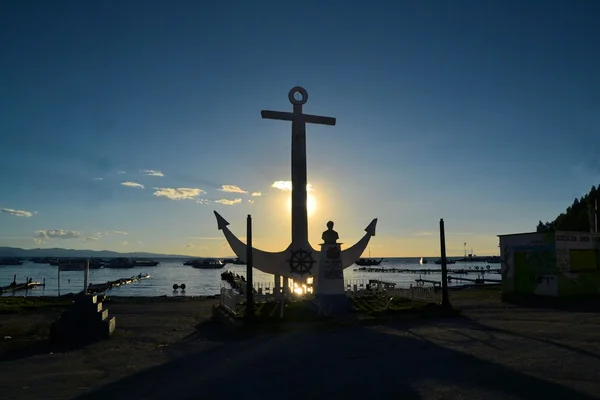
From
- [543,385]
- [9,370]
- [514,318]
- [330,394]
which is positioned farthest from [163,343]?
[514,318]

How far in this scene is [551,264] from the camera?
2331 centimetres

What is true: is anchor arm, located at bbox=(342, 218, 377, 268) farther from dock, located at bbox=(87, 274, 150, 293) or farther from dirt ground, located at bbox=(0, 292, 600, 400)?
dock, located at bbox=(87, 274, 150, 293)

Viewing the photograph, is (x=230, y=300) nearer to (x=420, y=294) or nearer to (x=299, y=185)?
(x=299, y=185)

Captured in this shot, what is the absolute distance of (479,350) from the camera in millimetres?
10922

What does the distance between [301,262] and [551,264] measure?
43.2ft

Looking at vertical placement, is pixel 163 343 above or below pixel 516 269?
below

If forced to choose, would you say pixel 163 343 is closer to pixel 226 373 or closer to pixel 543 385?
pixel 226 373

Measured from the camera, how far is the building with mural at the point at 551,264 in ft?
76.3

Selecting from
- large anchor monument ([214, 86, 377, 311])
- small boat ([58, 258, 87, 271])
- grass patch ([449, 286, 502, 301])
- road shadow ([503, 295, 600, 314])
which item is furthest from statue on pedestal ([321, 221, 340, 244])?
grass patch ([449, 286, 502, 301])

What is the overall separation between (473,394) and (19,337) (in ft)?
46.0

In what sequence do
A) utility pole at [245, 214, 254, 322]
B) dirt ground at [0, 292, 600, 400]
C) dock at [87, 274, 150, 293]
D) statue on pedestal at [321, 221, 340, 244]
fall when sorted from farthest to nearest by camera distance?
1. dock at [87, 274, 150, 293]
2. statue on pedestal at [321, 221, 340, 244]
3. utility pole at [245, 214, 254, 322]
4. dirt ground at [0, 292, 600, 400]

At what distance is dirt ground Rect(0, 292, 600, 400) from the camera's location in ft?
25.6

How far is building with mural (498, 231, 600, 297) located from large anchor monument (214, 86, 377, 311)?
1001 cm

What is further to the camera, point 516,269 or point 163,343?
point 516,269
